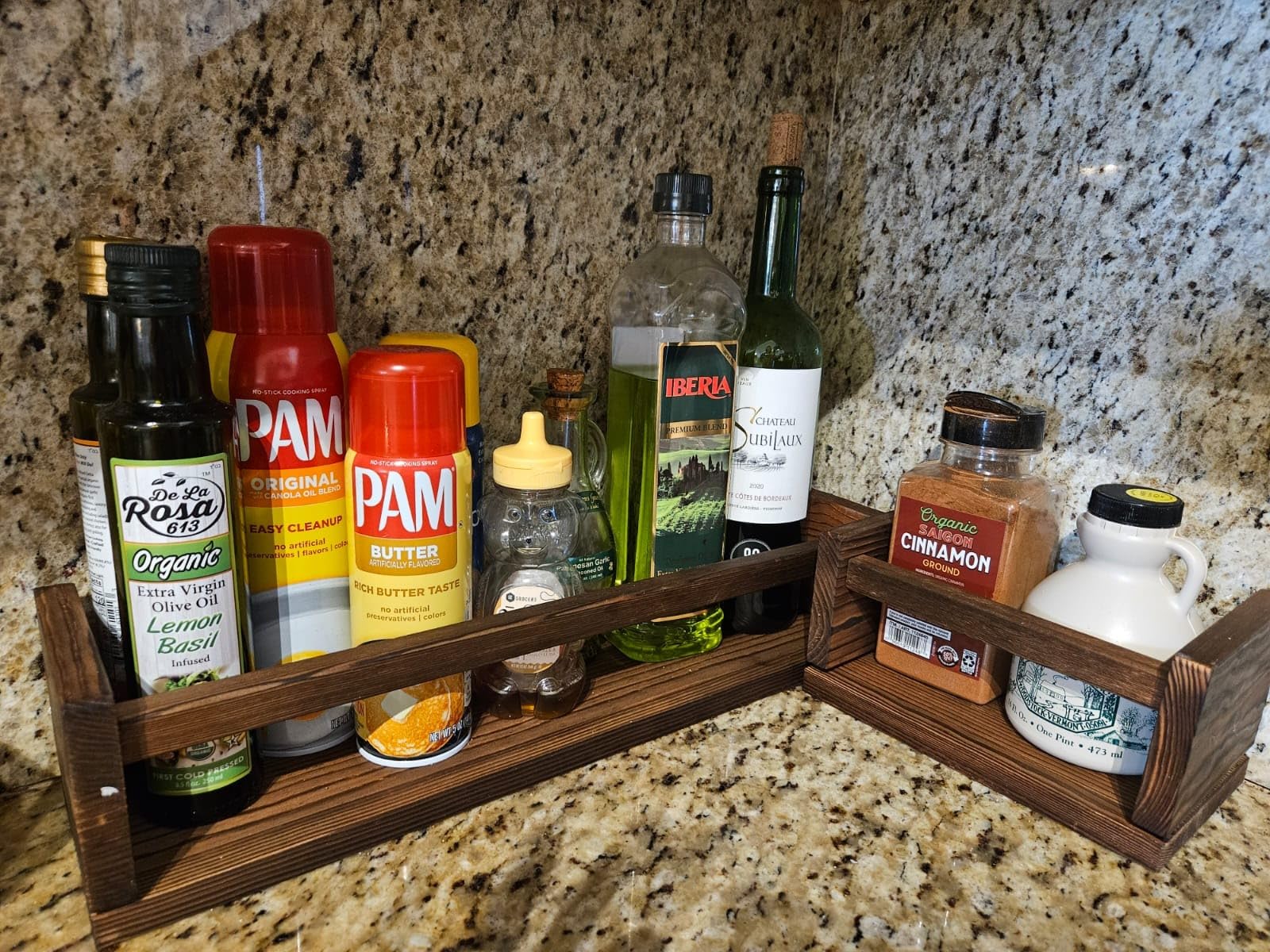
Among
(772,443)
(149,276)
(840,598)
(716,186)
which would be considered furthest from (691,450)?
(149,276)

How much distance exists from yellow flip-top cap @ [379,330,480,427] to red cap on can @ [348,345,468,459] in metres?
0.05

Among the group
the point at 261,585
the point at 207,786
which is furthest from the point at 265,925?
the point at 261,585

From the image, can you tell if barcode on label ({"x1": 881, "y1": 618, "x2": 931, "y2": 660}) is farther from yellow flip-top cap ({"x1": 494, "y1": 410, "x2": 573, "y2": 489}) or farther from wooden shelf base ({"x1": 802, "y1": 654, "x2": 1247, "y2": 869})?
yellow flip-top cap ({"x1": 494, "y1": 410, "x2": 573, "y2": 489})

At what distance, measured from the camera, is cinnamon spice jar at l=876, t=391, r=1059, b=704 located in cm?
62

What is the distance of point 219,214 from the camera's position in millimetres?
555

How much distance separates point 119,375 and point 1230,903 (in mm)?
719

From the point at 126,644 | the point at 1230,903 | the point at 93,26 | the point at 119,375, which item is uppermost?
the point at 93,26

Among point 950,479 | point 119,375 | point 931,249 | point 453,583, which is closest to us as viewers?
point 119,375

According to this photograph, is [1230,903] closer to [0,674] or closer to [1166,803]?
[1166,803]

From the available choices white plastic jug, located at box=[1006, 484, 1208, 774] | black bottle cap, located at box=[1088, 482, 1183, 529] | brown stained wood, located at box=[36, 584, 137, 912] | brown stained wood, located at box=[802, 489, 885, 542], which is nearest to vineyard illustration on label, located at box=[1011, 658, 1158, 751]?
white plastic jug, located at box=[1006, 484, 1208, 774]

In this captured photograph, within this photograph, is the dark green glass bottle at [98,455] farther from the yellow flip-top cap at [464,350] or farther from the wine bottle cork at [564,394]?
the wine bottle cork at [564,394]

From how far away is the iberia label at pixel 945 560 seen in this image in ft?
2.06

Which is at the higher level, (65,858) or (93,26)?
(93,26)

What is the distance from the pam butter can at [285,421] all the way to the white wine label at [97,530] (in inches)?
2.9
